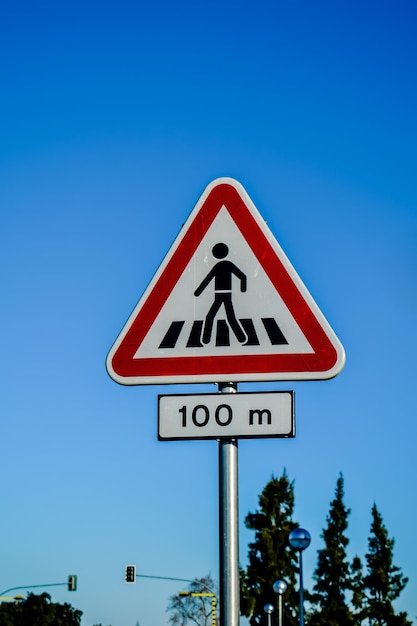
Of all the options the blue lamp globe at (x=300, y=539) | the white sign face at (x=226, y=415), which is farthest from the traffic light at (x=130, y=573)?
the white sign face at (x=226, y=415)

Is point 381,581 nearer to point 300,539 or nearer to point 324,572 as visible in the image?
point 324,572

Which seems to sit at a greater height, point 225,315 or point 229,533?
point 225,315

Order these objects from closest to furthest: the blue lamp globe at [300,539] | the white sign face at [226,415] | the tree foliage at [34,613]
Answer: the white sign face at [226,415]
the blue lamp globe at [300,539]
the tree foliage at [34,613]

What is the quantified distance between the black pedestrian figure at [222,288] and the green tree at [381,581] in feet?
220

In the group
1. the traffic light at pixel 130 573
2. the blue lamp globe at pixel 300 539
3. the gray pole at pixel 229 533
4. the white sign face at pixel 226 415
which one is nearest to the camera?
the gray pole at pixel 229 533

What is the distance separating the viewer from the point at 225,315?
3.66 metres

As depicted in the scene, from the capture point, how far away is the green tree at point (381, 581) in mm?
67750

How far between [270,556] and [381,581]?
324 inches

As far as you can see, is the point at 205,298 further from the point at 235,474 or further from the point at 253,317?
the point at 235,474

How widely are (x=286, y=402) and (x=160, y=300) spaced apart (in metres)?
0.63

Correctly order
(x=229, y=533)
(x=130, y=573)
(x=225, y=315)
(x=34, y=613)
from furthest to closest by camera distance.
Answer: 1. (x=34, y=613)
2. (x=130, y=573)
3. (x=225, y=315)
4. (x=229, y=533)

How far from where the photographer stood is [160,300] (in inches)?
148

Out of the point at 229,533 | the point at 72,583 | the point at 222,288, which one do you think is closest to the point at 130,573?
the point at 72,583

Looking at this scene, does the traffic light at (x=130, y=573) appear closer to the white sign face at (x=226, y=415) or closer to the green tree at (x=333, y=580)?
the green tree at (x=333, y=580)
